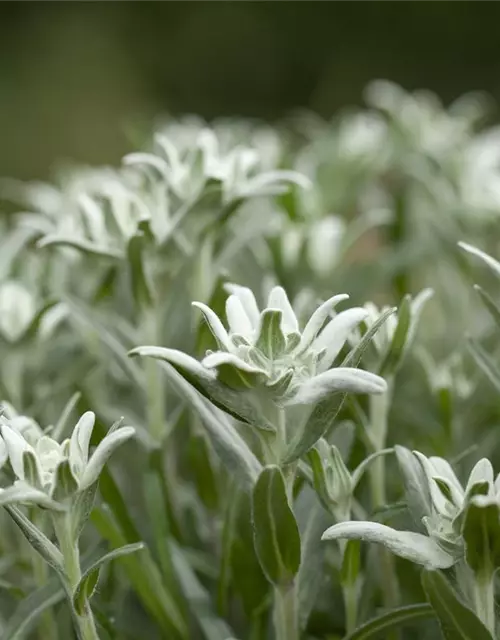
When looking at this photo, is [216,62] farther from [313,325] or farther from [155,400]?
[313,325]

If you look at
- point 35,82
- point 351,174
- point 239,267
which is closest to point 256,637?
point 239,267

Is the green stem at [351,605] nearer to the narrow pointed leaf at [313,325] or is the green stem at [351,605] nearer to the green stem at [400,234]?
the narrow pointed leaf at [313,325]

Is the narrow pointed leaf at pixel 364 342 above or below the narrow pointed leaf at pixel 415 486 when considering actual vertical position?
above

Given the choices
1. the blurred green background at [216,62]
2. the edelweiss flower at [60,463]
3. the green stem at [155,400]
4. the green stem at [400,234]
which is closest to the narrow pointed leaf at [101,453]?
the edelweiss flower at [60,463]

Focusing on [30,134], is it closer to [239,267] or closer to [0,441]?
[239,267]

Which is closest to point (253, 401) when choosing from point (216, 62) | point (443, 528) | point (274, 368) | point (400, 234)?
point (274, 368)

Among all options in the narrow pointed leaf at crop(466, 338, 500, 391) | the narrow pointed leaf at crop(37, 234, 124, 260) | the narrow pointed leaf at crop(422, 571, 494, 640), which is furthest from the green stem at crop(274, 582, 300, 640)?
the narrow pointed leaf at crop(37, 234, 124, 260)

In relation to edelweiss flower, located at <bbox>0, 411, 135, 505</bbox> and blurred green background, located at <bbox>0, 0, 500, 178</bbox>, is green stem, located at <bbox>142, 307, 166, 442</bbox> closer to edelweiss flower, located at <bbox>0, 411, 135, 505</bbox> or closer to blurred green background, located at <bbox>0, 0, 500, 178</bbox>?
edelweiss flower, located at <bbox>0, 411, 135, 505</bbox>
